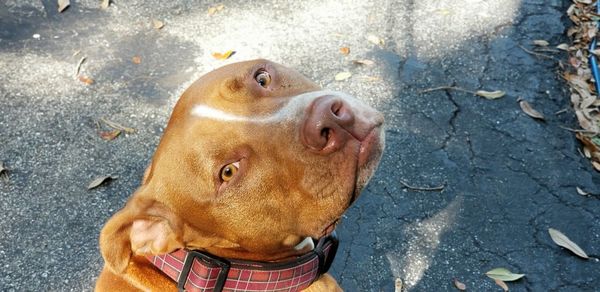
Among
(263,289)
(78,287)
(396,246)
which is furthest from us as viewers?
(396,246)

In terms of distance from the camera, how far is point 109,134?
4.81 m

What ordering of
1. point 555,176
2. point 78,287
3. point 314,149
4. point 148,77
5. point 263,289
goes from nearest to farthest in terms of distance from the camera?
point 314,149
point 263,289
point 78,287
point 555,176
point 148,77

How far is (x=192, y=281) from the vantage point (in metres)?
2.46

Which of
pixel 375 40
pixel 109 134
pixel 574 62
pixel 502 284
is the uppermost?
pixel 574 62

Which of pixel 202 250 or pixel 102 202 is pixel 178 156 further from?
pixel 102 202

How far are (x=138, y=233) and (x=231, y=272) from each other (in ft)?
1.40

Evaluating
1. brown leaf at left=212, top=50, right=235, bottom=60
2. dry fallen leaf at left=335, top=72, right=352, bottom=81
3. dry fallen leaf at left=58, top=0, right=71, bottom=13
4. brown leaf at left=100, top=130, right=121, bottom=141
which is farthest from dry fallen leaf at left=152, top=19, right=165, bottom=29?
dry fallen leaf at left=335, top=72, right=352, bottom=81

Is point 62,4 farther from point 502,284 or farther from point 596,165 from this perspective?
point 596,165

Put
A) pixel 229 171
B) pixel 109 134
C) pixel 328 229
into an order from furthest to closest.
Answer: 1. pixel 109 134
2. pixel 328 229
3. pixel 229 171

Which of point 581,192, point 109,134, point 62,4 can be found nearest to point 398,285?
point 581,192

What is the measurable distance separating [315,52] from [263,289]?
346 cm

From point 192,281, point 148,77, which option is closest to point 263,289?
point 192,281

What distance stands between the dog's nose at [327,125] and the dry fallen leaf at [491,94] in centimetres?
309

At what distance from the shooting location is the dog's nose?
2.33 m
